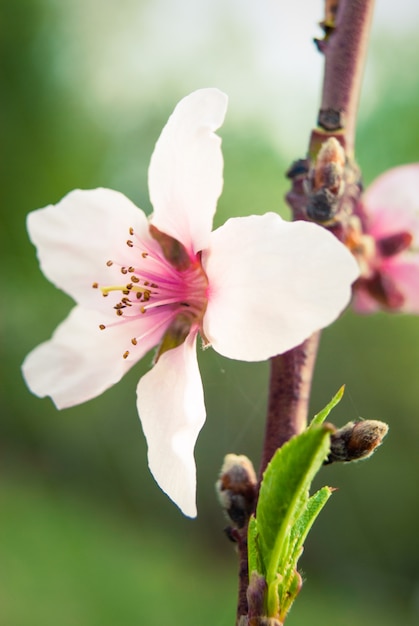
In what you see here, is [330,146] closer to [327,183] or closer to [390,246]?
[327,183]

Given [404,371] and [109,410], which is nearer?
[404,371]

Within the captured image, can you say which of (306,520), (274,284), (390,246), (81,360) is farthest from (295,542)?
(390,246)

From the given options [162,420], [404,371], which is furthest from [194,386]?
[404,371]

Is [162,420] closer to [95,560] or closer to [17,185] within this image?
[95,560]

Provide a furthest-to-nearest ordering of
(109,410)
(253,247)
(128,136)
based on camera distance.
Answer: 1. (128,136)
2. (109,410)
3. (253,247)

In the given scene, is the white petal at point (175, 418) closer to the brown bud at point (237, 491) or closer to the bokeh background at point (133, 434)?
the brown bud at point (237, 491)

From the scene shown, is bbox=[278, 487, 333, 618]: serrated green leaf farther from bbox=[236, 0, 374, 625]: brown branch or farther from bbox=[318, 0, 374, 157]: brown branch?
bbox=[318, 0, 374, 157]: brown branch

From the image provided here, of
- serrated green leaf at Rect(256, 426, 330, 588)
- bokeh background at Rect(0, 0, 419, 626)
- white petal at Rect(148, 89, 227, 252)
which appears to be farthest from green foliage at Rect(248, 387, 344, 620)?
bokeh background at Rect(0, 0, 419, 626)
